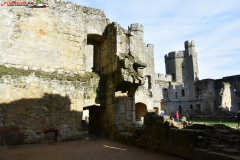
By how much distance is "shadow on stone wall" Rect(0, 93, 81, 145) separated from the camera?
28.0ft

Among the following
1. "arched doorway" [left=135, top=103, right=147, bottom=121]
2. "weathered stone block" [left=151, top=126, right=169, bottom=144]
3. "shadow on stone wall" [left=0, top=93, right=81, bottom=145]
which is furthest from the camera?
"arched doorway" [left=135, top=103, right=147, bottom=121]

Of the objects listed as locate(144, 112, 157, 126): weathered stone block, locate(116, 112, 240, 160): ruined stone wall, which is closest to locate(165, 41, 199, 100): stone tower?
locate(144, 112, 157, 126): weathered stone block

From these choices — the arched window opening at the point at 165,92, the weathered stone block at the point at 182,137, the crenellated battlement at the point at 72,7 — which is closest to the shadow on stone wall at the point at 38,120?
the crenellated battlement at the point at 72,7

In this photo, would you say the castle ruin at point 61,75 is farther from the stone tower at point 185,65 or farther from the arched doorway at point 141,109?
the stone tower at point 185,65

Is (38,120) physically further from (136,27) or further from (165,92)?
(165,92)

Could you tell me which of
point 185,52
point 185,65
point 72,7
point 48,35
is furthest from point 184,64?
point 48,35

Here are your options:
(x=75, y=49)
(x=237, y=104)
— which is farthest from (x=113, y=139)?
(x=237, y=104)

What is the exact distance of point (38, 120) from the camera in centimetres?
909

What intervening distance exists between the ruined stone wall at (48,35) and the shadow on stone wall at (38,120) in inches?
68.9

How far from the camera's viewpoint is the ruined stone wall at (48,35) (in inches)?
366

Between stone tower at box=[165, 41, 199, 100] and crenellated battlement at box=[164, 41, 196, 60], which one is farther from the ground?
crenellated battlement at box=[164, 41, 196, 60]

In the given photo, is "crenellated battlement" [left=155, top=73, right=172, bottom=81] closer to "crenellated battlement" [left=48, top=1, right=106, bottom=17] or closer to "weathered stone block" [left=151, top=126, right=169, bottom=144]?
"crenellated battlement" [left=48, top=1, right=106, bottom=17]

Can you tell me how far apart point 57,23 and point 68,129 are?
554 centimetres

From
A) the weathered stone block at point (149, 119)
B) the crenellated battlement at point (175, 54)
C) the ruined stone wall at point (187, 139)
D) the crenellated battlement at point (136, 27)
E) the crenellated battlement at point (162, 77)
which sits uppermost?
the crenellated battlement at point (136, 27)
